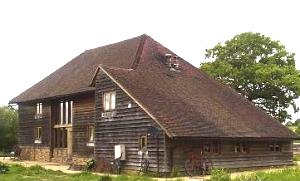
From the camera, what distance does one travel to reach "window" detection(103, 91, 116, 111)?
103 feet

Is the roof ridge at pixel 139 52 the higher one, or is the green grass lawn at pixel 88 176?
the roof ridge at pixel 139 52

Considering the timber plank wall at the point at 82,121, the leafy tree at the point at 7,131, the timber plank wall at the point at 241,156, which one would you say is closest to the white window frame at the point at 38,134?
the timber plank wall at the point at 82,121

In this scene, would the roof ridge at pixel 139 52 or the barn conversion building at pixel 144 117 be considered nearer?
the barn conversion building at pixel 144 117

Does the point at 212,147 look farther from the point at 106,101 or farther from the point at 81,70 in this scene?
the point at 81,70

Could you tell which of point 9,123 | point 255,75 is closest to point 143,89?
point 255,75

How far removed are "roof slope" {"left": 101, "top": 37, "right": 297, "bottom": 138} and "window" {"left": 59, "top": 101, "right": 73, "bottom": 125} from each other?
22.5 feet

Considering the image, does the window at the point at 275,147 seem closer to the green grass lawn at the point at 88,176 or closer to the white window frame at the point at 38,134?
the green grass lawn at the point at 88,176

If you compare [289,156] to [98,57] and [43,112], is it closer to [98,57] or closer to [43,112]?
[98,57]

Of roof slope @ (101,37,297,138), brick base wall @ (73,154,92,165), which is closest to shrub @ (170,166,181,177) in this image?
roof slope @ (101,37,297,138)

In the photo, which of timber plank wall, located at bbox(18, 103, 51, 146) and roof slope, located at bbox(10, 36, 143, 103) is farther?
timber plank wall, located at bbox(18, 103, 51, 146)

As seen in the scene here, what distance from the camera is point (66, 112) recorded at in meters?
39.4

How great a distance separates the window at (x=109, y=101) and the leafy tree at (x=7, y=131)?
83.2 ft

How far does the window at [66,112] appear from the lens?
38938 mm

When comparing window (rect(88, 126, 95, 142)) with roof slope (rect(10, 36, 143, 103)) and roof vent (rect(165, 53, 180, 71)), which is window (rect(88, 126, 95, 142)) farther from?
roof vent (rect(165, 53, 180, 71))
